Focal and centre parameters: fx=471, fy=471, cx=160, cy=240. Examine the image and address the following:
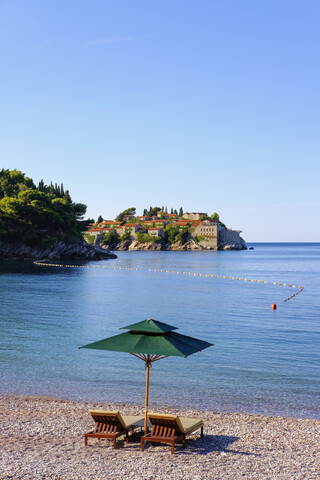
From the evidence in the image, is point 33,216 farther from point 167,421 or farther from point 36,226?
point 167,421

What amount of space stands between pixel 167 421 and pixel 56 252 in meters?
132

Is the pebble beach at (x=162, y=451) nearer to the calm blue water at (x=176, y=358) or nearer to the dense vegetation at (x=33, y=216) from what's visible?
the calm blue water at (x=176, y=358)

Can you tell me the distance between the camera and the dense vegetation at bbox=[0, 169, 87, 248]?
131 m

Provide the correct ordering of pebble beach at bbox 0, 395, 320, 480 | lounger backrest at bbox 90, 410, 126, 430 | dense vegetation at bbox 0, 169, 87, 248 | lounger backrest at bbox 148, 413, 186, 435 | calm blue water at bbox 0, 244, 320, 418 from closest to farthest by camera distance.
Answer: pebble beach at bbox 0, 395, 320, 480 → lounger backrest at bbox 148, 413, 186, 435 → lounger backrest at bbox 90, 410, 126, 430 → calm blue water at bbox 0, 244, 320, 418 → dense vegetation at bbox 0, 169, 87, 248

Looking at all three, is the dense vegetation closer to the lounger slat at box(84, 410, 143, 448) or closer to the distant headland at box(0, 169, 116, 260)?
the distant headland at box(0, 169, 116, 260)

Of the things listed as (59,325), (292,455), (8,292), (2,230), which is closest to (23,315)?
(59,325)

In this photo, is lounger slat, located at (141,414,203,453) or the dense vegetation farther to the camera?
the dense vegetation

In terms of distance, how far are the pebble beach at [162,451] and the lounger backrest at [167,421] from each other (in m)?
0.62

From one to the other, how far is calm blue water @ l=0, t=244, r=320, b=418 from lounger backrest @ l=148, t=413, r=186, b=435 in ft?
17.3

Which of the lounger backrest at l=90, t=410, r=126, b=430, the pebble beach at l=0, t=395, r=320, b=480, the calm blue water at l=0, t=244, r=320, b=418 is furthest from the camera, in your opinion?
the calm blue water at l=0, t=244, r=320, b=418

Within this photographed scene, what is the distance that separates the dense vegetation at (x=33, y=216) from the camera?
5153 inches

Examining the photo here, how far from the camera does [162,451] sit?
12.6m

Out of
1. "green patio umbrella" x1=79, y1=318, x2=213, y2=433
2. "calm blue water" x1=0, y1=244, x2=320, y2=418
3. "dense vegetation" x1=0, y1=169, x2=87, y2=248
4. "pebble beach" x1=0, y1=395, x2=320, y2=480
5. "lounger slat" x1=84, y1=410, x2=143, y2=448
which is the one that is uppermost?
"dense vegetation" x1=0, y1=169, x2=87, y2=248

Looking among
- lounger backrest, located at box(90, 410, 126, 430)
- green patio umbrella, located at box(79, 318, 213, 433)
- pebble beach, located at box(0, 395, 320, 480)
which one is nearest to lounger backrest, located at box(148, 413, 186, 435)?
pebble beach, located at box(0, 395, 320, 480)
